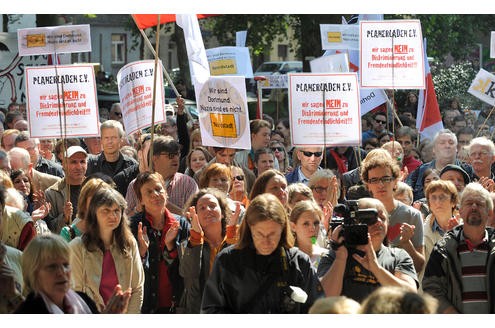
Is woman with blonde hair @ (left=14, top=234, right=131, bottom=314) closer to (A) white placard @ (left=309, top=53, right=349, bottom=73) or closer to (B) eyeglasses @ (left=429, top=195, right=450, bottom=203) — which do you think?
(B) eyeglasses @ (left=429, top=195, right=450, bottom=203)

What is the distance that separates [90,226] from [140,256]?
0.44 m

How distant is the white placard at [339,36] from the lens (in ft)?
57.9

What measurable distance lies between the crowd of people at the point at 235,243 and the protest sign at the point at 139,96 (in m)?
0.93

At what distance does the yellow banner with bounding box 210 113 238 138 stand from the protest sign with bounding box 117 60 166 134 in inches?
20.8

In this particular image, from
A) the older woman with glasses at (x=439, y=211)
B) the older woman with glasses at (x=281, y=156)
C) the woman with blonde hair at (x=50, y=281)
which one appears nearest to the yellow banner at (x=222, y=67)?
the older woman with glasses at (x=281, y=156)

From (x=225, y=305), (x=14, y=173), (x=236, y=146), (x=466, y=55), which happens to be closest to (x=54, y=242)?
(x=225, y=305)

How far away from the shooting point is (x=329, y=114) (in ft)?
35.7

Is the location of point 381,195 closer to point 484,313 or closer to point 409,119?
point 484,313

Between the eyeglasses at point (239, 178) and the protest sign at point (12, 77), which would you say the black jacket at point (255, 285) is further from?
the protest sign at point (12, 77)

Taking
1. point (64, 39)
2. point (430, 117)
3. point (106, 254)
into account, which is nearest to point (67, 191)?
point (106, 254)

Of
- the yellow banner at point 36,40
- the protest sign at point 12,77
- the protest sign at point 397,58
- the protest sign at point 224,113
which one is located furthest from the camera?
the protest sign at point 12,77

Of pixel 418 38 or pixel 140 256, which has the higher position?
pixel 418 38

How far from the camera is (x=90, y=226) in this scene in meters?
7.14

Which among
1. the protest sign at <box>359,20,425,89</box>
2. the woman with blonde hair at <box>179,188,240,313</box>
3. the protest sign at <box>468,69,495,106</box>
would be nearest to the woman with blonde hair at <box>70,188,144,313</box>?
the woman with blonde hair at <box>179,188,240,313</box>
